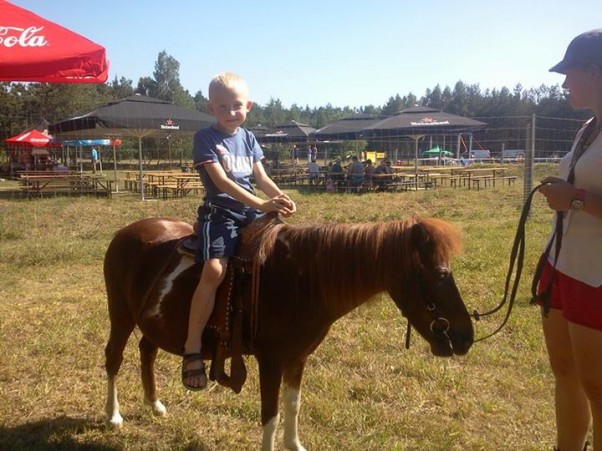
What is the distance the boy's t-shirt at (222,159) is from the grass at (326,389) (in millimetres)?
1020

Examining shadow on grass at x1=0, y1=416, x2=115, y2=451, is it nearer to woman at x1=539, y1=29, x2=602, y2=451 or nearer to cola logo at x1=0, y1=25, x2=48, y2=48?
cola logo at x1=0, y1=25, x2=48, y2=48

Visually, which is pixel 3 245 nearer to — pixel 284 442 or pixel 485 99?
pixel 284 442

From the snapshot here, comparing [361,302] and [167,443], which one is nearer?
[361,302]

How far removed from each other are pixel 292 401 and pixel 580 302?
5.51 ft

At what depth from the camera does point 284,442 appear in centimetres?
320

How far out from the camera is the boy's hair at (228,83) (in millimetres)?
2891

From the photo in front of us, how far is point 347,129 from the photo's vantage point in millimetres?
23828

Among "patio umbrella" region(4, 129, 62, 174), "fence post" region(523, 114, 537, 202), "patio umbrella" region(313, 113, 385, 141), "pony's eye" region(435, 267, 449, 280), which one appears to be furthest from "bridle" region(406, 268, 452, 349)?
"patio umbrella" region(4, 129, 62, 174)

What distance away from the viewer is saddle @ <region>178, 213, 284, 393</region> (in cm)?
288

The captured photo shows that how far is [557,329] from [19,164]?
1372 inches

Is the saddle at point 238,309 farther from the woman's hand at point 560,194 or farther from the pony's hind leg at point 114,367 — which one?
the woman's hand at point 560,194

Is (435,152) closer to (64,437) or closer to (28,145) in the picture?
(28,145)

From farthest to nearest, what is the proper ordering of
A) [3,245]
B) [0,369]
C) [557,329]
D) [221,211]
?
[3,245] → [0,369] → [221,211] → [557,329]

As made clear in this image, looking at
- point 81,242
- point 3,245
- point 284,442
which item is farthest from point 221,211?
point 3,245
